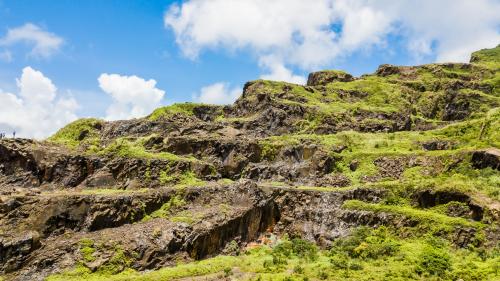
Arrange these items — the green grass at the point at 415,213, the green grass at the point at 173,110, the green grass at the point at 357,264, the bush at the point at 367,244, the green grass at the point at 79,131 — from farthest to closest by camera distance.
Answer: the green grass at the point at 173,110
the green grass at the point at 79,131
the green grass at the point at 415,213
the bush at the point at 367,244
the green grass at the point at 357,264

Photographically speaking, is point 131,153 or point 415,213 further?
point 131,153

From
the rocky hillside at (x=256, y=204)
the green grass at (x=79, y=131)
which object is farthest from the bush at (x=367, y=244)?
the green grass at (x=79, y=131)

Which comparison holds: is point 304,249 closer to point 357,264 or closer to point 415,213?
point 357,264

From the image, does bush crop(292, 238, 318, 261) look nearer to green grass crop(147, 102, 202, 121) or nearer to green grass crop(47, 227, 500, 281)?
green grass crop(47, 227, 500, 281)

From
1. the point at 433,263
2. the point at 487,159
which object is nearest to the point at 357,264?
the point at 433,263

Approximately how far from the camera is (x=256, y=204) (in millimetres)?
41500

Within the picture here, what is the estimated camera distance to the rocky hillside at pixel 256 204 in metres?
31.2

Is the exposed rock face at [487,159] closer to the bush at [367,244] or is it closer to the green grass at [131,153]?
the bush at [367,244]

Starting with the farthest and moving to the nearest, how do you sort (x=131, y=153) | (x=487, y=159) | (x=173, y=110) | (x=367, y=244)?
(x=173, y=110) < (x=131, y=153) < (x=487, y=159) < (x=367, y=244)

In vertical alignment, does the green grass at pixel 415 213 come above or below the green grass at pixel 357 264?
above

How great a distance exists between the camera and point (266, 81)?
3305 inches

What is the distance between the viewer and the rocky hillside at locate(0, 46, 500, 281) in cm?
→ 3123

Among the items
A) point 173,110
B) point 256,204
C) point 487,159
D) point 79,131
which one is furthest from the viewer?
point 173,110

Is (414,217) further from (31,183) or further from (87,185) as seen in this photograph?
(31,183)
